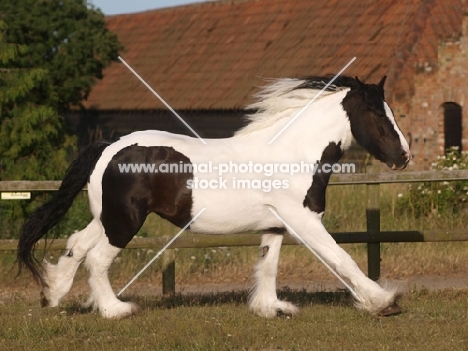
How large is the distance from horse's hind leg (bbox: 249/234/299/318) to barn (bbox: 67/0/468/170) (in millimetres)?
10710

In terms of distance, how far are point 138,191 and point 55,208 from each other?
0.97 metres

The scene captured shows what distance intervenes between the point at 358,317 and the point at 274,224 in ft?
3.47

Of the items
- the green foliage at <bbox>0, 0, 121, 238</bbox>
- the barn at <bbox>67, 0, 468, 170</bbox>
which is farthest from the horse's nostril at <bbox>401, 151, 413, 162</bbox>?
the barn at <bbox>67, 0, 468, 170</bbox>

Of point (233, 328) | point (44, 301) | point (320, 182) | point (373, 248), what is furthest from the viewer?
point (373, 248)

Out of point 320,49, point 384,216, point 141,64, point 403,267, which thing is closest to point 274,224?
point 403,267

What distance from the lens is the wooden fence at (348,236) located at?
1009 cm

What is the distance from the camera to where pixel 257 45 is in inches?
968

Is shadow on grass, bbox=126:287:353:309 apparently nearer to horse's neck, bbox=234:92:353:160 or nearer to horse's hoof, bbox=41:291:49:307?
horse's hoof, bbox=41:291:49:307

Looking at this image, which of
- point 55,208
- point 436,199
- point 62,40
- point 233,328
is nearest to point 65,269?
point 55,208

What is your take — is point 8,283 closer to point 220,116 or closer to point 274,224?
point 274,224

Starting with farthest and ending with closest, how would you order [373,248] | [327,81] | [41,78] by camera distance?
[41,78], [373,248], [327,81]

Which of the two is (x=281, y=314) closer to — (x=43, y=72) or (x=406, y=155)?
(x=406, y=155)

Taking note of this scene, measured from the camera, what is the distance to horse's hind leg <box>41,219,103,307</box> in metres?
8.48

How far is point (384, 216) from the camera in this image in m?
14.9
